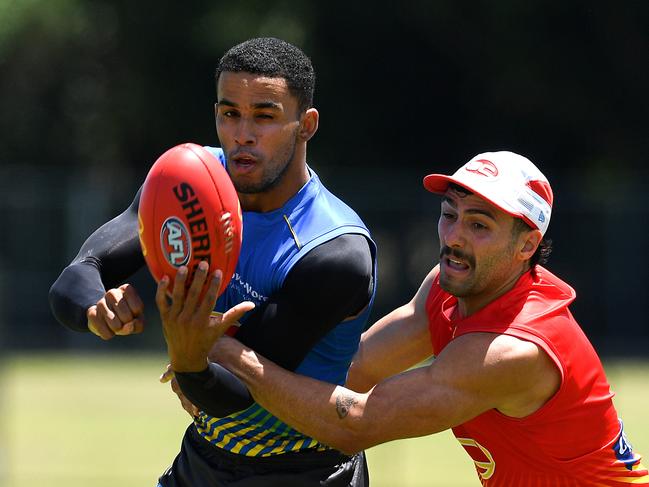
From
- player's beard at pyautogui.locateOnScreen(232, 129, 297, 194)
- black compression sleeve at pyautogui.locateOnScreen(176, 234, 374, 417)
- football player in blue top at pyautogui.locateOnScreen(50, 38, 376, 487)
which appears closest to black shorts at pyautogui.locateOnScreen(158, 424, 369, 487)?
football player in blue top at pyautogui.locateOnScreen(50, 38, 376, 487)

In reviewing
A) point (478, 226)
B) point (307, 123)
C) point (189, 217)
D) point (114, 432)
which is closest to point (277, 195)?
point (307, 123)

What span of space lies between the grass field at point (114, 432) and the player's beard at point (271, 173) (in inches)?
248

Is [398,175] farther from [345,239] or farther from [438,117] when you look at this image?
[345,239]

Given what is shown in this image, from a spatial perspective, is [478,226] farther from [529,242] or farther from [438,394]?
[438,394]

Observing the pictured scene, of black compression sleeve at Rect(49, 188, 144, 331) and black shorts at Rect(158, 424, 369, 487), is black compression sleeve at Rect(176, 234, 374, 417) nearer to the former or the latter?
black shorts at Rect(158, 424, 369, 487)

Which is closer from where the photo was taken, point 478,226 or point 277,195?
point 277,195

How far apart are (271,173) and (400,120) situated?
63.1ft

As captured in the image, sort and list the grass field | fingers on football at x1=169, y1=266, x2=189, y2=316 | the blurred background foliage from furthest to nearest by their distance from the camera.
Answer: the blurred background foliage → the grass field → fingers on football at x1=169, y1=266, x2=189, y2=316

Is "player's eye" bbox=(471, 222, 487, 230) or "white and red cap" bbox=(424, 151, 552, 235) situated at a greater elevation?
"white and red cap" bbox=(424, 151, 552, 235)

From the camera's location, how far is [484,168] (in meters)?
5.11

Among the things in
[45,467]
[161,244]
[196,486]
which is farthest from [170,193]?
[45,467]

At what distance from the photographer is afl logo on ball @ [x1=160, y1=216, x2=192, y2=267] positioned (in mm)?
4312

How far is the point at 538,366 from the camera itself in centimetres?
498

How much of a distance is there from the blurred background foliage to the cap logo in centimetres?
1548
